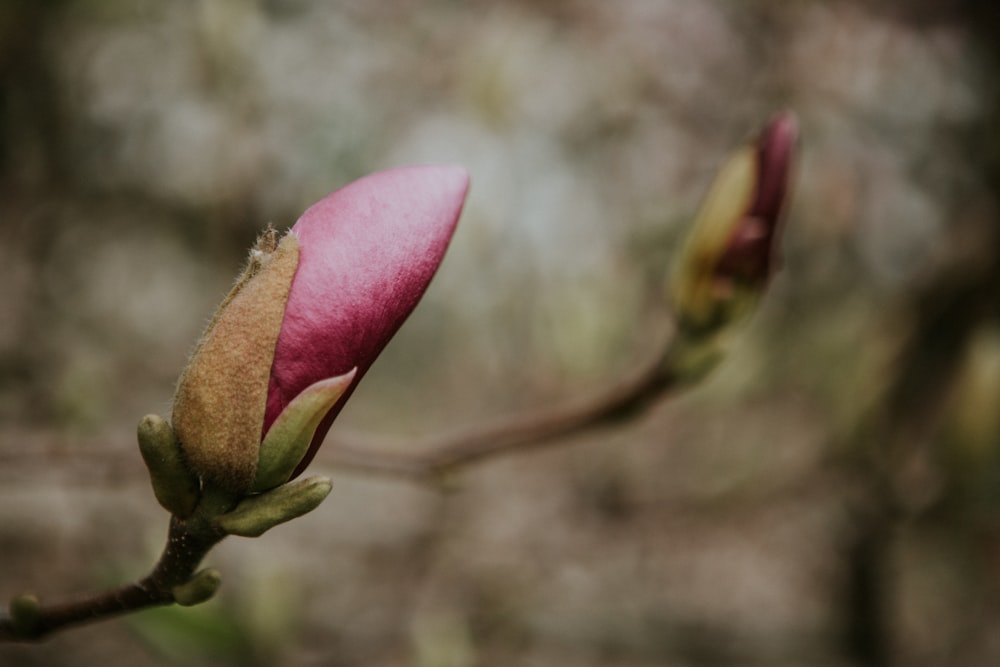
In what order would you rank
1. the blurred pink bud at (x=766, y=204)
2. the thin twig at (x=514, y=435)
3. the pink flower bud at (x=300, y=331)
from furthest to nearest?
the thin twig at (x=514, y=435) < the blurred pink bud at (x=766, y=204) < the pink flower bud at (x=300, y=331)

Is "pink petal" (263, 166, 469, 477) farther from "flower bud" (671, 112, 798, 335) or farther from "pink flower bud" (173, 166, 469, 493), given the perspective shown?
"flower bud" (671, 112, 798, 335)

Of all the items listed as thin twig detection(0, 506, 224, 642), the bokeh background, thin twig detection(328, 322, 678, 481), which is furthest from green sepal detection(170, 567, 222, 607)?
the bokeh background

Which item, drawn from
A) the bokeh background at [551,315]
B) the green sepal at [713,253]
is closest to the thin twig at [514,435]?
the green sepal at [713,253]

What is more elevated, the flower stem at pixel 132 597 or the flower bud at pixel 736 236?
the flower bud at pixel 736 236

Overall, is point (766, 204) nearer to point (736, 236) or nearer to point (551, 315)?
point (736, 236)

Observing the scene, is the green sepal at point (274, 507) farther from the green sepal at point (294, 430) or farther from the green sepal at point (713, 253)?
the green sepal at point (713, 253)

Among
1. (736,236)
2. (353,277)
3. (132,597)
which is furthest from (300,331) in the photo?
(736,236)

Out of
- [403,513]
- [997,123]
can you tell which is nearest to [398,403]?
[403,513]
